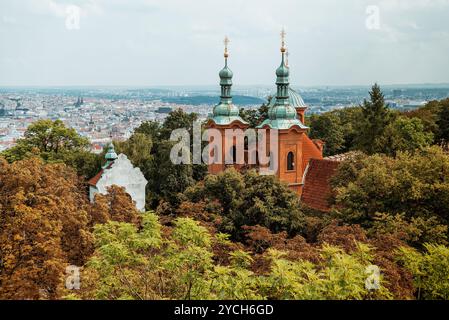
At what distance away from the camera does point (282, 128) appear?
34656mm

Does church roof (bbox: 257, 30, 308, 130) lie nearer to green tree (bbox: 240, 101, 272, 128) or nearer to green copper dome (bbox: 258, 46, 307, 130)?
green copper dome (bbox: 258, 46, 307, 130)

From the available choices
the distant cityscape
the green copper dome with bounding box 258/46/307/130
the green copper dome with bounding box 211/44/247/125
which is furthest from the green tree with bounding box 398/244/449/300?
the distant cityscape

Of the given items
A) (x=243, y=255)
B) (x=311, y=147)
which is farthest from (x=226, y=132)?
(x=243, y=255)

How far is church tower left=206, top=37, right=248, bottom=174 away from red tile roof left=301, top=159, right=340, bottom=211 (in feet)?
14.3

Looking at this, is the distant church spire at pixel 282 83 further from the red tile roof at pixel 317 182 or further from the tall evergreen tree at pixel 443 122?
the tall evergreen tree at pixel 443 122

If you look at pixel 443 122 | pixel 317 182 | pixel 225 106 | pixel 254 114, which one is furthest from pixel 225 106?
pixel 443 122

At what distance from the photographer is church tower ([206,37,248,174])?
120ft

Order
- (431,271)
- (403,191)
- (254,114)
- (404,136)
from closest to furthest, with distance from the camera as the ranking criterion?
(431,271) → (403,191) → (404,136) → (254,114)

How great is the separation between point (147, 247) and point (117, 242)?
33.2 inches

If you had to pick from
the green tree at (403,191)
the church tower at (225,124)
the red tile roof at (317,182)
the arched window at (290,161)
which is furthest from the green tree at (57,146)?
the green tree at (403,191)

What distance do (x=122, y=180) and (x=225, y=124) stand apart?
7.47 m

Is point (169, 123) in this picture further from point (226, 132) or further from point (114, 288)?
point (114, 288)

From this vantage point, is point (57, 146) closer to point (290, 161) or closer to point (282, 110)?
point (282, 110)

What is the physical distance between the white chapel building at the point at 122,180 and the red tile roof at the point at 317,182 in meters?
10.2
